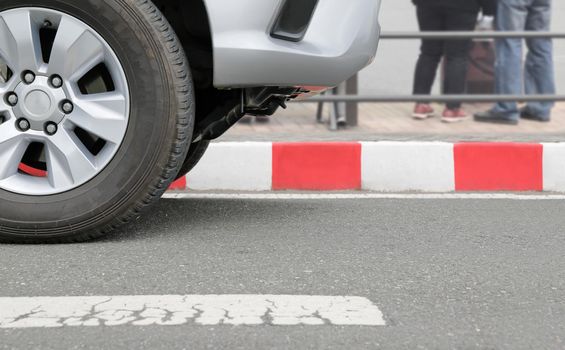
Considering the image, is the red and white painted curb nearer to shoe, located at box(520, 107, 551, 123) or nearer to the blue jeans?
shoe, located at box(520, 107, 551, 123)

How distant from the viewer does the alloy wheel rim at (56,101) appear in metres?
3.59

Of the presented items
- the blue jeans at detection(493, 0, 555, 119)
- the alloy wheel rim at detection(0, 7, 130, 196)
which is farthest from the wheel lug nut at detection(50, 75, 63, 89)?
the blue jeans at detection(493, 0, 555, 119)

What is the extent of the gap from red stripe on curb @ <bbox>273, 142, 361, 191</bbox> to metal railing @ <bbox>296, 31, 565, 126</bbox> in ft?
3.09

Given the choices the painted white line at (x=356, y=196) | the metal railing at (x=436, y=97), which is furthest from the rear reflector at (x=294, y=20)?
the metal railing at (x=436, y=97)

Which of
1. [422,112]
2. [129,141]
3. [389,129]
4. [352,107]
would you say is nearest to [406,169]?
[389,129]

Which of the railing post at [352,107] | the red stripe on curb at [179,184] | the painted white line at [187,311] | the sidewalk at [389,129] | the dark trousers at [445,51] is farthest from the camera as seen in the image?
the dark trousers at [445,51]

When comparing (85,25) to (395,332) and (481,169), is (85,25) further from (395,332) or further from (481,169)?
(481,169)

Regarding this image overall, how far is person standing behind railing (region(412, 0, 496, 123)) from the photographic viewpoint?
674cm

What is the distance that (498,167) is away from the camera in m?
5.42

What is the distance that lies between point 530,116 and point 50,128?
3928 millimetres

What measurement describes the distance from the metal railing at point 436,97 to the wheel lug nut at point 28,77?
282 cm

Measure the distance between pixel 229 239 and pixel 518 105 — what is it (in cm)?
358

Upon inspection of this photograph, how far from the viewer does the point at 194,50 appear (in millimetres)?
3988

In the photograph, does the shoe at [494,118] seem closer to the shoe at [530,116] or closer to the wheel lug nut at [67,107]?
the shoe at [530,116]
